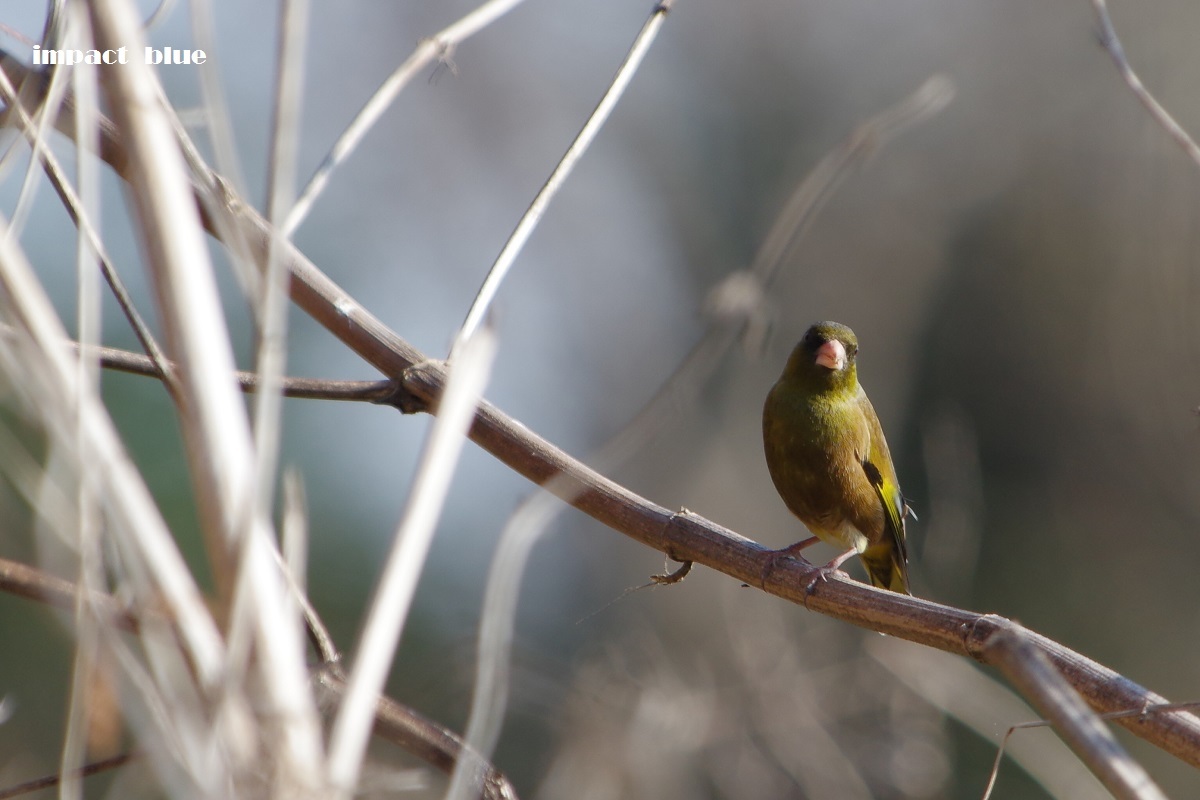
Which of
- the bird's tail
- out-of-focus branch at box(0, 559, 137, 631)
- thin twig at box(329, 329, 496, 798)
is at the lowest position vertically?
out-of-focus branch at box(0, 559, 137, 631)

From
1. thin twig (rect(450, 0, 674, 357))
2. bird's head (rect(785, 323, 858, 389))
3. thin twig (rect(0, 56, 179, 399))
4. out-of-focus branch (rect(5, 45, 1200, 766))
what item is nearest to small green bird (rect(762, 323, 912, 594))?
bird's head (rect(785, 323, 858, 389))

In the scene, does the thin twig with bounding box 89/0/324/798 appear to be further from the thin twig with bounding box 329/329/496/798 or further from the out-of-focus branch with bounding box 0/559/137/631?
the out-of-focus branch with bounding box 0/559/137/631

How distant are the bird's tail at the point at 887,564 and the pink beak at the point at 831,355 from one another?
2.57ft

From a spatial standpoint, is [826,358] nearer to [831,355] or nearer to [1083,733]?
[831,355]

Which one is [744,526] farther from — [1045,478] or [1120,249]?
[1120,249]

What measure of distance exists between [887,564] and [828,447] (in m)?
0.72

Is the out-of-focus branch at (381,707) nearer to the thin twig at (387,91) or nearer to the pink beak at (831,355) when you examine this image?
the thin twig at (387,91)

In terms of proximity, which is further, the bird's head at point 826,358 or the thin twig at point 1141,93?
the bird's head at point 826,358

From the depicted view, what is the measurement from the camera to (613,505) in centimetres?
240

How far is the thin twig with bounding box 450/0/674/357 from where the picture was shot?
2.23 meters

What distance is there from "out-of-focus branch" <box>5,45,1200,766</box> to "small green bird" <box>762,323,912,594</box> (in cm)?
153

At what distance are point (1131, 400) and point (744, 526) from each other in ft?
12.4

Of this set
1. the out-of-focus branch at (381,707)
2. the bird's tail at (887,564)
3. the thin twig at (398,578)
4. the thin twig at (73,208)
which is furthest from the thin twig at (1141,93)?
the bird's tail at (887,564)

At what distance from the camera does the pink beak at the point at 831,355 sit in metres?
4.13
